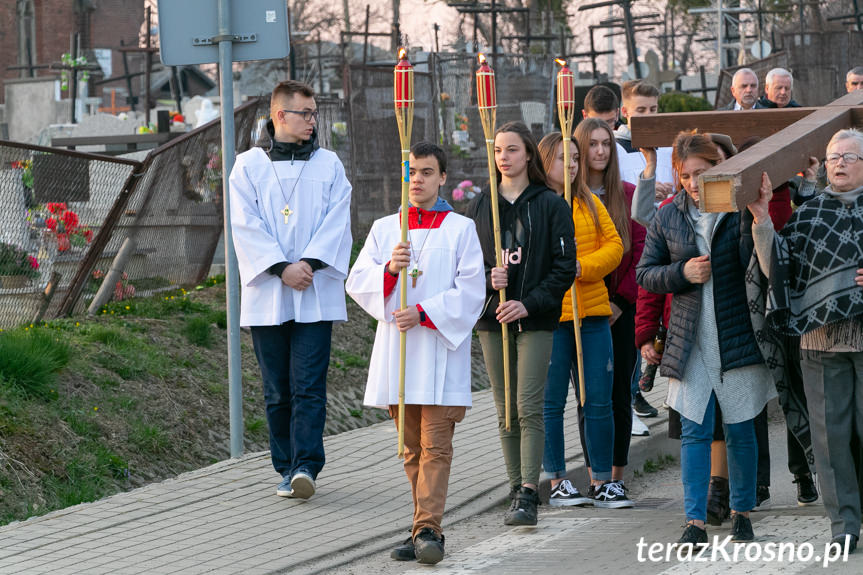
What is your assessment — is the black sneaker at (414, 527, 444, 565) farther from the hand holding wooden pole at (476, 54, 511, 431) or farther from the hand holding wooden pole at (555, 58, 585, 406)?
the hand holding wooden pole at (555, 58, 585, 406)

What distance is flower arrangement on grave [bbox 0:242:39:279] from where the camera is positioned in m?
9.71

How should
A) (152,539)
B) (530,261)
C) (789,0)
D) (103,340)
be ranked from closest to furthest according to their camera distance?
(152,539)
(530,261)
(103,340)
(789,0)

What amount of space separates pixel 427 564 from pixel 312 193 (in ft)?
7.74

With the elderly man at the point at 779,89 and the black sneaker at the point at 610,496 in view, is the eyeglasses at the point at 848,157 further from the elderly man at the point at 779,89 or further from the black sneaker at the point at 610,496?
the elderly man at the point at 779,89

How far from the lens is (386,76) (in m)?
15.9

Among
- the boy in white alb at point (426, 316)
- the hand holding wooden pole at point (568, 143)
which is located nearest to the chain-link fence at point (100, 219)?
the boy in white alb at point (426, 316)

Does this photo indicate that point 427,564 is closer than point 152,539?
Yes

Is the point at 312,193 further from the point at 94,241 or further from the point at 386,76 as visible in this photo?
the point at 386,76

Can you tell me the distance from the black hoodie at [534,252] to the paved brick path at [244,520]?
1184 millimetres

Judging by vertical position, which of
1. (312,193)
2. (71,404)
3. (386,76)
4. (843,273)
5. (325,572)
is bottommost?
(325,572)

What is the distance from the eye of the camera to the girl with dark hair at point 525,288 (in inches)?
267

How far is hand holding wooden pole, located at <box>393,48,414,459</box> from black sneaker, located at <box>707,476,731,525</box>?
1.61 metres

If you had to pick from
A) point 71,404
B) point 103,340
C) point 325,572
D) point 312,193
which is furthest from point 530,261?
point 103,340

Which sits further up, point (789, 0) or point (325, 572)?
point (789, 0)
